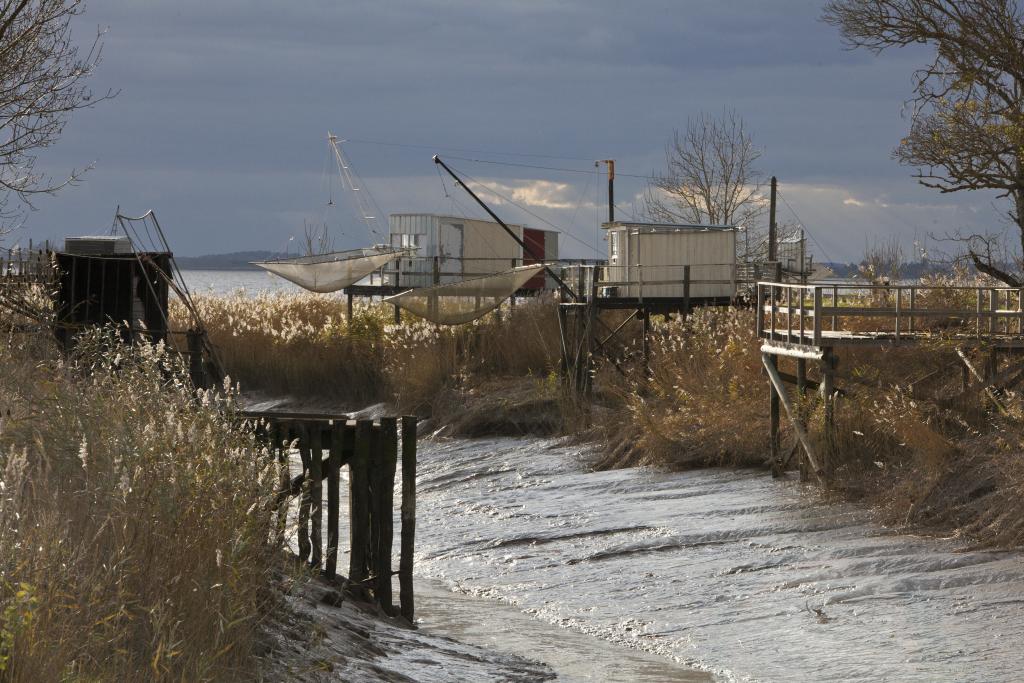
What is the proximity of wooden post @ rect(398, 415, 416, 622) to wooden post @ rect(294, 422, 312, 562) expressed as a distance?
103cm

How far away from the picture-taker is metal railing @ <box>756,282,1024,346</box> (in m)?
18.2

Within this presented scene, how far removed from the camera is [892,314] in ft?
60.0

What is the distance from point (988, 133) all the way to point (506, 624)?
13172 mm

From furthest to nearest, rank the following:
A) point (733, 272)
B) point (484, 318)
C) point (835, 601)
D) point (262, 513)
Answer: point (733, 272)
point (484, 318)
point (835, 601)
point (262, 513)

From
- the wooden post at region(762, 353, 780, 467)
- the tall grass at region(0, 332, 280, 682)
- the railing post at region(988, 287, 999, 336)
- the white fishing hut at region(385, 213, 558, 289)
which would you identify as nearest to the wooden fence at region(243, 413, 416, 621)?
the tall grass at region(0, 332, 280, 682)

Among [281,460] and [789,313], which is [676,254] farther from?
[281,460]

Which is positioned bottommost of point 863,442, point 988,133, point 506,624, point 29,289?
point 506,624

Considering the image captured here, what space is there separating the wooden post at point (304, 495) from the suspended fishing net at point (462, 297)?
1628 centimetres

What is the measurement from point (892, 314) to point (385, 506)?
911 cm

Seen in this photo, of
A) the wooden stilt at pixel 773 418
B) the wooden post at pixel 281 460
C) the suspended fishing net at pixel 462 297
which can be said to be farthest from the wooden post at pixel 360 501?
the suspended fishing net at pixel 462 297

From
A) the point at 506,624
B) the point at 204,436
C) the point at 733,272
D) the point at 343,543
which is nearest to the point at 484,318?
the point at 733,272

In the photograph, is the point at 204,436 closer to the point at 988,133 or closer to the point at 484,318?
the point at 988,133

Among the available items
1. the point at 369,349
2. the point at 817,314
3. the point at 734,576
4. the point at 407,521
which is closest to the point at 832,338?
the point at 817,314

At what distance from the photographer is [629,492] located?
63.8 feet
